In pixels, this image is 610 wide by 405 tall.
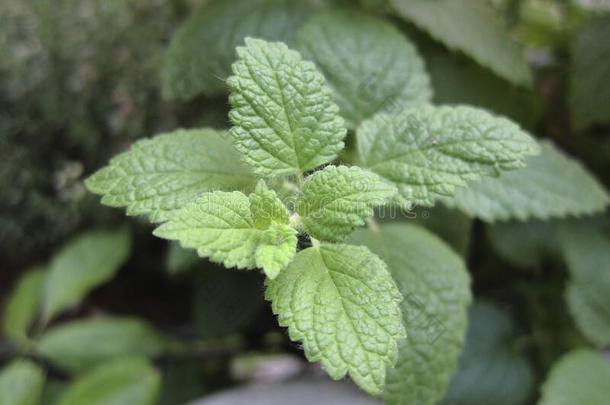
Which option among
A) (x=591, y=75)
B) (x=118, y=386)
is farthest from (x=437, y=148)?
(x=118, y=386)

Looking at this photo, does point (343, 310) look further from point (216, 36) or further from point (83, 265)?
point (83, 265)

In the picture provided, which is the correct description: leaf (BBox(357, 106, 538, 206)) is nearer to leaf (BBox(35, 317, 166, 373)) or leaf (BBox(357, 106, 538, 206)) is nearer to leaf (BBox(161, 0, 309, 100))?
leaf (BBox(161, 0, 309, 100))

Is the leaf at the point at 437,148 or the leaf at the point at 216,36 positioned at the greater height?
the leaf at the point at 216,36

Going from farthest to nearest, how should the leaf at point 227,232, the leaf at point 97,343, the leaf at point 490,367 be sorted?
1. the leaf at point 97,343
2. the leaf at point 490,367
3. the leaf at point 227,232

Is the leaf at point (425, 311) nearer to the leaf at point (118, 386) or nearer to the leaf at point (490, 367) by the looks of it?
the leaf at point (490, 367)

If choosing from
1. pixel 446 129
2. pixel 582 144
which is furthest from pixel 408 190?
pixel 582 144

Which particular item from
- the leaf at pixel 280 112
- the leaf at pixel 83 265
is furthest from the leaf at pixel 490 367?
the leaf at pixel 83 265
